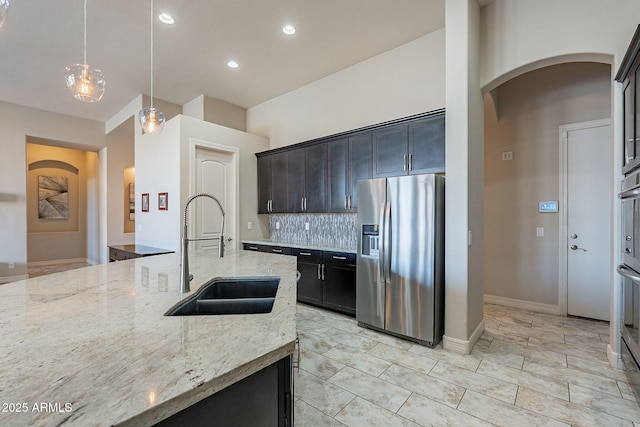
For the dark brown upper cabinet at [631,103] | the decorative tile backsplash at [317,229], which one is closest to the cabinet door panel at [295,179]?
the decorative tile backsplash at [317,229]

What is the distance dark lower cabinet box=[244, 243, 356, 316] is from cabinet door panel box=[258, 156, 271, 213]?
1197 mm

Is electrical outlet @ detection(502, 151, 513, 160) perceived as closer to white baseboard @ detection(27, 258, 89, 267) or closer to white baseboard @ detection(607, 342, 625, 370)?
white baseboard @ detection(607, 342, 625, 370)

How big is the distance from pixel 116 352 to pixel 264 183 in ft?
14.2

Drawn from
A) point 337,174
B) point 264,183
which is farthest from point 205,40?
point 337,174

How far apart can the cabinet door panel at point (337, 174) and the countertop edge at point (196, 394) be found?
10.2 feet

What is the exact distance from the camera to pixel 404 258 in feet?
9.52

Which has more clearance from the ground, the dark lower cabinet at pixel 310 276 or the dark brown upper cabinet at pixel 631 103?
the dark brown upper cabinet at pixel 631 103

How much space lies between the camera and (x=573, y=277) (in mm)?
3566

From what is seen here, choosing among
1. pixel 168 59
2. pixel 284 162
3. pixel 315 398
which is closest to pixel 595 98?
pixel 284 162

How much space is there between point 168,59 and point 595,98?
18.3 ft

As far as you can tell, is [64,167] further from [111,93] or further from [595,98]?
[595,98]

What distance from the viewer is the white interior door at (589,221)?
338 centimetres

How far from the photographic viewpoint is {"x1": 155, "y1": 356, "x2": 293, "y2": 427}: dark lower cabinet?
774 mm

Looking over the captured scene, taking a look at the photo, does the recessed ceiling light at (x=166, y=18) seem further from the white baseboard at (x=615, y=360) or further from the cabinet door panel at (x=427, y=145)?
the white baseboard at (x=615, y=360)
